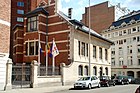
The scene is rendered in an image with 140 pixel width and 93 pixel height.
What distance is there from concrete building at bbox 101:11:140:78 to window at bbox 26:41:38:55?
3814 cm

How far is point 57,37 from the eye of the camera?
113 ft

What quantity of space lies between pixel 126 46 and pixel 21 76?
4930 centimetres

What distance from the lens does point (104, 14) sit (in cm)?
8150

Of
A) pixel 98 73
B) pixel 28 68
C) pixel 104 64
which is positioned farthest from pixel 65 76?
pixel 104 64

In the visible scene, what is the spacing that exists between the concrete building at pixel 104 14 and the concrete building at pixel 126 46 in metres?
5.20

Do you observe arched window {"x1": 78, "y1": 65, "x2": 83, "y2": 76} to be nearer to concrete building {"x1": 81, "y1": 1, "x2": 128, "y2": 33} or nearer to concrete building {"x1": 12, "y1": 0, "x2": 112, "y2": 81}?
concrete building {"x1": 12, "y1": 0, "x2": 112, "y2": 81}

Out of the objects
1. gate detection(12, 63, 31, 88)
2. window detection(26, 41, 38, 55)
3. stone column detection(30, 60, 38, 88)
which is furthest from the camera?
window detection(26, 41, 38, 55)

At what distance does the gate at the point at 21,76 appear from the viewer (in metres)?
23.7

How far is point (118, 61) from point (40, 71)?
4834cm

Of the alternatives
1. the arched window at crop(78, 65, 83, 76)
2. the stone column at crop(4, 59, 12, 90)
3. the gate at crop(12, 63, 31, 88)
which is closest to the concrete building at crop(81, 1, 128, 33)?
the arched window at crop(78, 65, 83, 76)

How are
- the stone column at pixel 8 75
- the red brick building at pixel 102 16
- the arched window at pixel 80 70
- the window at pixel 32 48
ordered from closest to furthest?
the stone column at pixel 8 75, the arched window at pixel 80 70, the window at pixel 32 48, the red brick building at pixel 102 16

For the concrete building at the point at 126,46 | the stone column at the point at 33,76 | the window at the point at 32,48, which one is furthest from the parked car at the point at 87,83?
the concrete building at the point at 126,46

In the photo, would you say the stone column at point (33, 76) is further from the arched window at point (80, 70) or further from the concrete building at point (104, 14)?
the concrete building at point (104, 14)

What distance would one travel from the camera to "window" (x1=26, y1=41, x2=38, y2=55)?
34.3m
